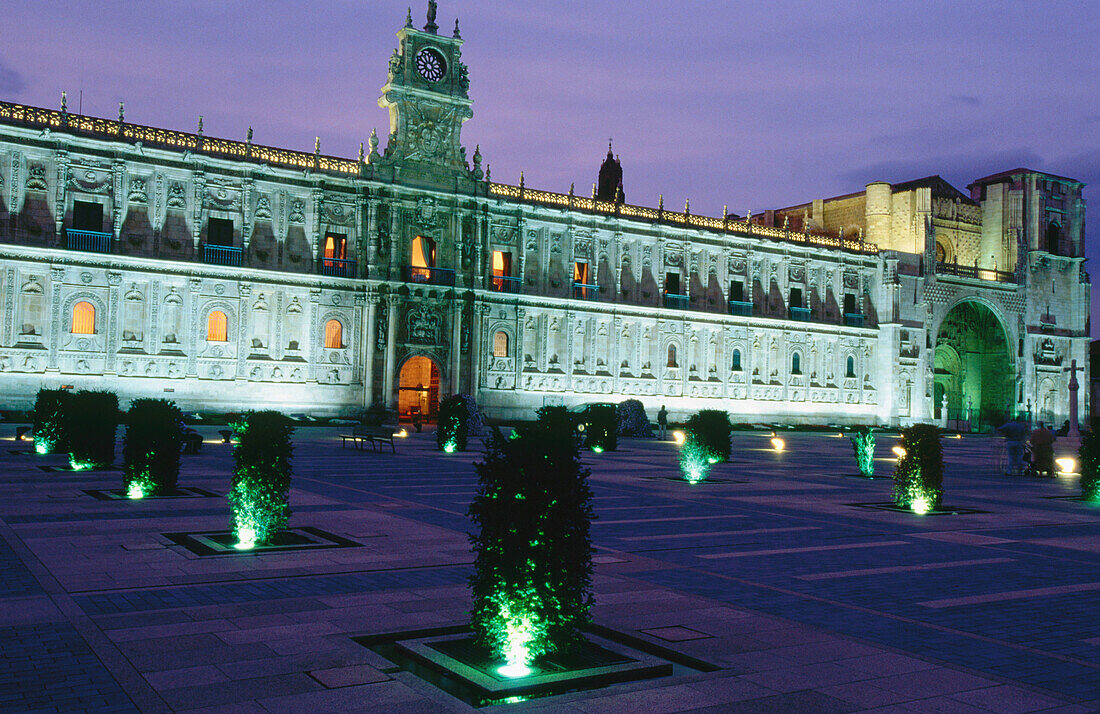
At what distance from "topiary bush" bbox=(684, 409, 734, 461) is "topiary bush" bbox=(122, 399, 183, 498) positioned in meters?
10.6

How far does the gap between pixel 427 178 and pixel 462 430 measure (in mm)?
20983

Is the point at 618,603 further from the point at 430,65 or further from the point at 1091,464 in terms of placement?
the point at 430,65

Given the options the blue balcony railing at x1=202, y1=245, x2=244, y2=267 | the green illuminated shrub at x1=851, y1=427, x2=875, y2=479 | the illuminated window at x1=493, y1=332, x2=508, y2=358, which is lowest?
the green illuminated shrub at x1=851, y1=427, x2=875, y2=479

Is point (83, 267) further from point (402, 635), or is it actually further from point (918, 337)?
point (918, 337)

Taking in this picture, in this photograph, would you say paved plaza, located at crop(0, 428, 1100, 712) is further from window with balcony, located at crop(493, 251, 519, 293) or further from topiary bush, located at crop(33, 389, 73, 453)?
window with balcony, located at crop(493, 251, 519, 293)

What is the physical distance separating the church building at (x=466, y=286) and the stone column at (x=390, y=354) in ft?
0.40

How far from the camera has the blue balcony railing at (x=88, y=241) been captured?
3806 cm

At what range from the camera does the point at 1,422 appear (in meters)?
34.3

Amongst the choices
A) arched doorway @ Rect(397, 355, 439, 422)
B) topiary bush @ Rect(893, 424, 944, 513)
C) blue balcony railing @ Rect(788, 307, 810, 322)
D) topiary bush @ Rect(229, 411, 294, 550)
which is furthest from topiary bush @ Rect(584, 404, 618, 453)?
blue balcony railing @ Rect(788, 307, 810, 322)

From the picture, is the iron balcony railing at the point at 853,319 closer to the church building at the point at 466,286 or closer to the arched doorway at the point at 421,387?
the church building at the point at 466,286

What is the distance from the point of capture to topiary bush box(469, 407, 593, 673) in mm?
6113

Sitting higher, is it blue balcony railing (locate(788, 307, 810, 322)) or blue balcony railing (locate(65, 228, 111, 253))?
blue balcony railing (locate(65, 228, 111, 253))

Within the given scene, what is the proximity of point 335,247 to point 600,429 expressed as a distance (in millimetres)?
19534

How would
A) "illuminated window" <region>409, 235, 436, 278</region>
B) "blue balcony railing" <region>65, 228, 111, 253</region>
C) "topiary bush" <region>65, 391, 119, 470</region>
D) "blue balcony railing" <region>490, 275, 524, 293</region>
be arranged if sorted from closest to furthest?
"topiary bush" <region>65, 391, 119, 470</region> → "blue balcony railing" <region>65, 228, 111, 253</region> → "illuminated window" <region>409, 235, 436, 278</region> → "blue balcony railing" <region>490, 275, 524, 293</region>
